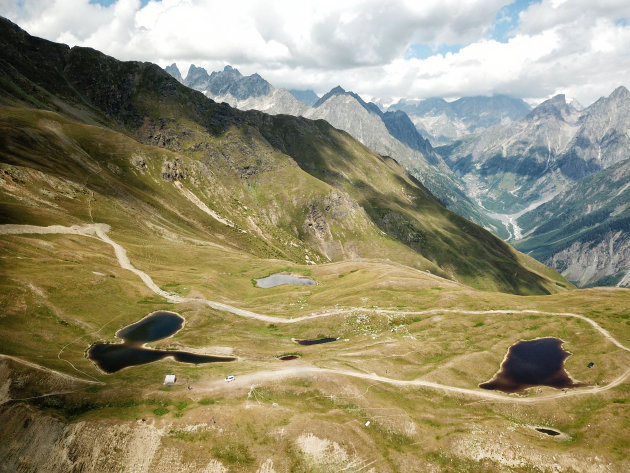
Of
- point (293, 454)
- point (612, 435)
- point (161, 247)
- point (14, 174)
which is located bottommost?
point (612, 435)

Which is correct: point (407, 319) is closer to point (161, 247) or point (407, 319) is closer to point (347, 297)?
point (347, 297)

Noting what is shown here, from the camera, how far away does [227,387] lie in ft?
175

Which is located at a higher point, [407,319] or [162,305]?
[162,305]

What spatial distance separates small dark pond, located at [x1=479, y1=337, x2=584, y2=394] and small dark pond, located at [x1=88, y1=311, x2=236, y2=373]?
173 feet

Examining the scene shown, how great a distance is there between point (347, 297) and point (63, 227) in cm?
10129

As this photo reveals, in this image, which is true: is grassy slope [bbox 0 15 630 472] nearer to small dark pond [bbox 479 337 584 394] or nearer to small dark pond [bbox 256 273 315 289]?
small dark pond [bbox 479 337 584 394]

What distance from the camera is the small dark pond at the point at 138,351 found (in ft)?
212

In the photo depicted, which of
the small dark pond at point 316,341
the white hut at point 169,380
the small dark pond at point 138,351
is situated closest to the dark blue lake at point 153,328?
the small dark pond at point 138,351

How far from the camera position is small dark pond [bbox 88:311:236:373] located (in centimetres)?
6475

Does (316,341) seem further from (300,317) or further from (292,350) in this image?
(300,317)

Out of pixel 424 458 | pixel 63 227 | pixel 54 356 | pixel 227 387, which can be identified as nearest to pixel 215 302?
pixel 54 356

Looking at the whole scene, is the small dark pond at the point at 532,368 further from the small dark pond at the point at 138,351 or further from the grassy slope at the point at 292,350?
the small dark pond at the point at 138,351

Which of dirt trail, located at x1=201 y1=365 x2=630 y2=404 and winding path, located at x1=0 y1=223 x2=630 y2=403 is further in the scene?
winding path, located at x1=0 y1=223 x2=630 y2=403

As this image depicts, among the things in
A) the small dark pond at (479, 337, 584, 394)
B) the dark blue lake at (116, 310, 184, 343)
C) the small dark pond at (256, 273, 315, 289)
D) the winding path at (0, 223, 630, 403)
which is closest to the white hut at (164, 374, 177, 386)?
the winding path at (0, 223, 630, 403)
